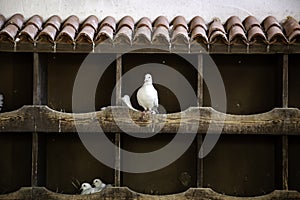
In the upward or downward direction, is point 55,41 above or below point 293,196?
above

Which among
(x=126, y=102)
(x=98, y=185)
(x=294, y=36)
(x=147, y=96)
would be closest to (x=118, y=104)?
(x=126, y=102)

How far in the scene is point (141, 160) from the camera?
3.27 metres

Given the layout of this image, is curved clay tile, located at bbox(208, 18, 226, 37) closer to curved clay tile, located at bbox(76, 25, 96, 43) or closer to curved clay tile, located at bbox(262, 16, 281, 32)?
curved clay tile, located at bbox(262, 16, 281, 32)

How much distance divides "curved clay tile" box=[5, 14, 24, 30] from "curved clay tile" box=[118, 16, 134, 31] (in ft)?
1.70

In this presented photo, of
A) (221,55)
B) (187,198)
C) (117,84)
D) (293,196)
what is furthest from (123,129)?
(293,196)

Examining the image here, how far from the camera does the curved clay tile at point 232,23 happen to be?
10.2ft

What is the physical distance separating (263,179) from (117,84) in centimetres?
95

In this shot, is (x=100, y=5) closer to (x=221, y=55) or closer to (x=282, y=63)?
(x=221, y=55)

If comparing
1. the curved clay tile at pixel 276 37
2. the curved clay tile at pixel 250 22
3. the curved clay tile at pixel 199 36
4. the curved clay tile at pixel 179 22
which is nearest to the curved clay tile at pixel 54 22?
the curved clay tile at pixel 179 22

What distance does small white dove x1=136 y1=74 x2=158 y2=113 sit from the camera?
3.00 m

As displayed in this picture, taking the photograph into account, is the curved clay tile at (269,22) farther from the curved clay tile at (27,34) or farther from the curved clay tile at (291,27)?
the curved clay tile at (27,34)

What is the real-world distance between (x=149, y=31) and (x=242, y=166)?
0.89 meters

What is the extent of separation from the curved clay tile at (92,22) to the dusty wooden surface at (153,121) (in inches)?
17.9

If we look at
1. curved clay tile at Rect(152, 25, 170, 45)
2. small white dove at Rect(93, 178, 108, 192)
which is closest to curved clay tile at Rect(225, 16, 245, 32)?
curved clay tile at Rect(152, 25, 170, 45)
